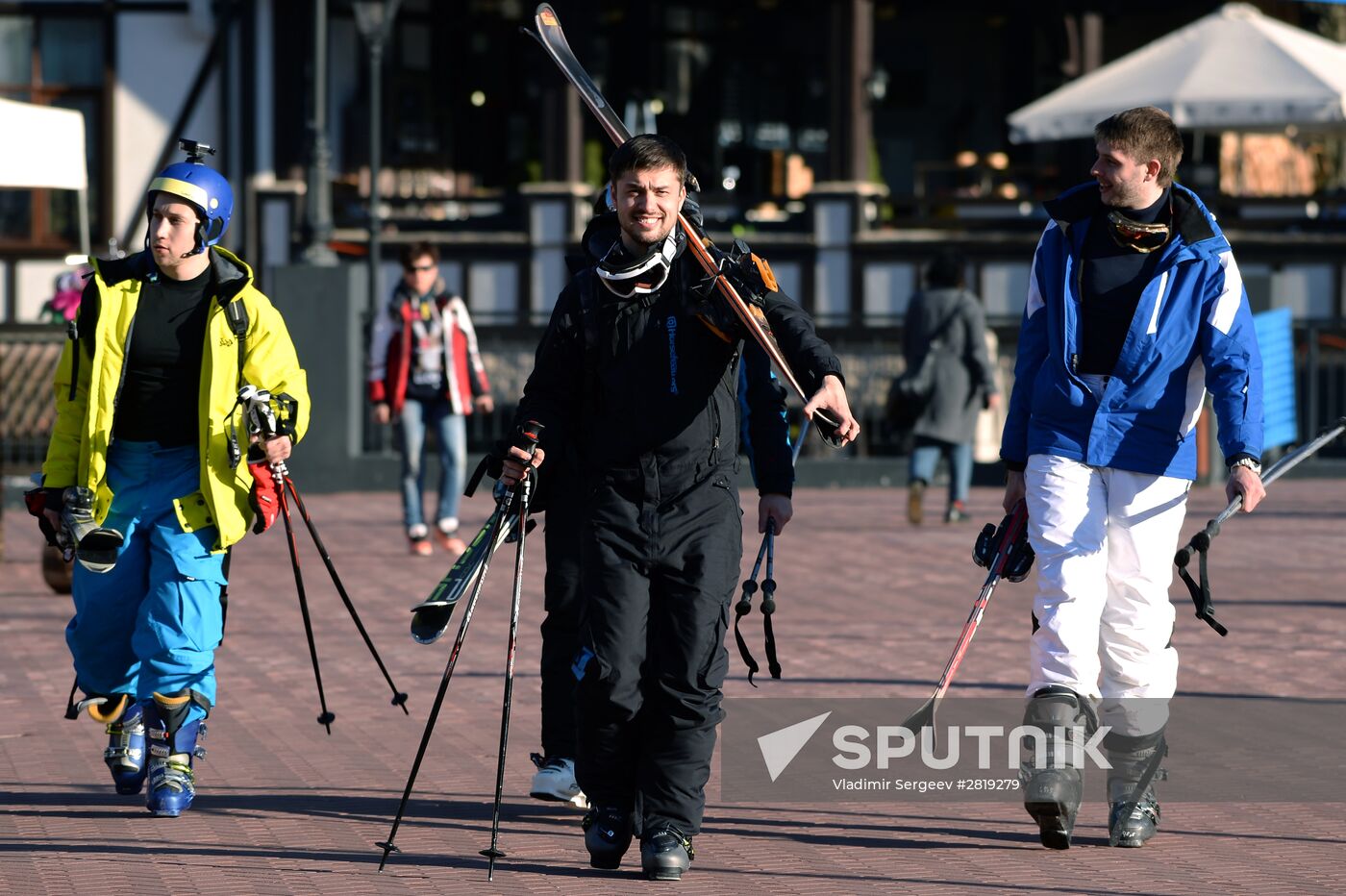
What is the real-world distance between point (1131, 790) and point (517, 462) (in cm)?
180

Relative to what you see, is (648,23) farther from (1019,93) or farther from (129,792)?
(129,792)

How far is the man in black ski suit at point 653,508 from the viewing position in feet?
17.7

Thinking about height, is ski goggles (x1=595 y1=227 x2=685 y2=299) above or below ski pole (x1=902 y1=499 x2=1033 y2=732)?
above

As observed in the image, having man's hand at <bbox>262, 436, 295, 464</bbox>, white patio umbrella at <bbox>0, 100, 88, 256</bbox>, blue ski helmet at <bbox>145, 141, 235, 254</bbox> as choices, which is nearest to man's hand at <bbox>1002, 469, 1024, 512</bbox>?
man's hand at <bbox>262, 436, 295, 464</bbox>

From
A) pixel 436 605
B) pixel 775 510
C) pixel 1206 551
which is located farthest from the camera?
pixel 1206 551

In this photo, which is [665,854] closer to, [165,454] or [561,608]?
[561,608]

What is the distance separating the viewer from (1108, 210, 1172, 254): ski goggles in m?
5.70

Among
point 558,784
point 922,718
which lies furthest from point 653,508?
point 558,784

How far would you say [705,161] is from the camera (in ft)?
79.9

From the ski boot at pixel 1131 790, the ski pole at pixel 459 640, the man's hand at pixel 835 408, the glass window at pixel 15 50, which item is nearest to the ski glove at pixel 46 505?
the ski pole at pixel 459 640

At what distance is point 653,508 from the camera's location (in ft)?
17.7

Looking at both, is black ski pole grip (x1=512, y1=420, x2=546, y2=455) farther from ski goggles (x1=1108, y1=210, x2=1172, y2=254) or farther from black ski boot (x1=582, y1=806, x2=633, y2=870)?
ski goggles (x1=1108, y1=210, x2=1172, y2=254)

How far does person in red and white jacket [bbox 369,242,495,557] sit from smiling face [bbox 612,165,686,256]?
22.9 feet

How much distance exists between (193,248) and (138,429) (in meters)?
0.53
